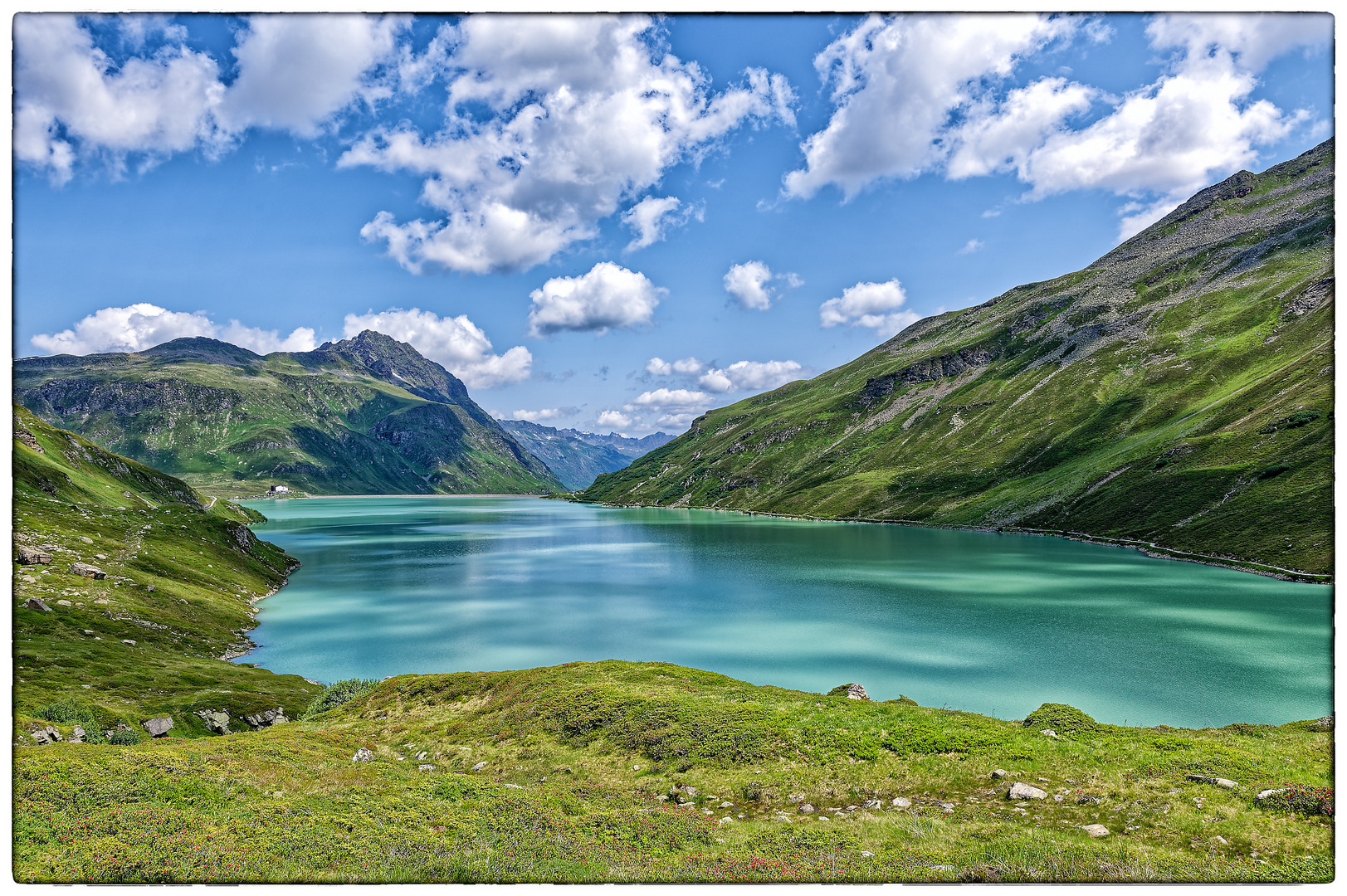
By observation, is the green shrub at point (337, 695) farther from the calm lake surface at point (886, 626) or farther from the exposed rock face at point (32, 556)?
the exposed rock face at point (32, 556)

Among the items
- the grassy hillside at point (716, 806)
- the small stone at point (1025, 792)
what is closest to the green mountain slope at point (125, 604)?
the grassy hillside at point (716, 806)

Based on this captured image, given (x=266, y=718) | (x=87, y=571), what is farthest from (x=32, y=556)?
(x=266, y=718)

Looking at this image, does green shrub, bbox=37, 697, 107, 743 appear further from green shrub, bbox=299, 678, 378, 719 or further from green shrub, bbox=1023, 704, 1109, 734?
green shrub, bbox=1023, 704, 1109, 734

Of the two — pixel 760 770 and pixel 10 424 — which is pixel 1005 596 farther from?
pixel 10 424

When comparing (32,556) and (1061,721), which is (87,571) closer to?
(32,556)

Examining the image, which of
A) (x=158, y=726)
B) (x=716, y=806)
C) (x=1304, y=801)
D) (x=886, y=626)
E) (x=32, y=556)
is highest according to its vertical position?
(x=1304, y=801)
